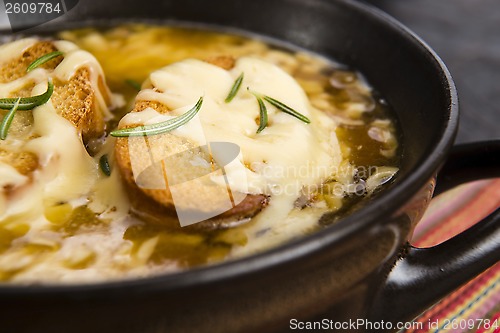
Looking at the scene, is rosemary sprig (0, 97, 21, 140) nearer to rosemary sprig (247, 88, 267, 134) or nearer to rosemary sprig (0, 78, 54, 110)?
rosemary sprig (0, 78, 54, 110)

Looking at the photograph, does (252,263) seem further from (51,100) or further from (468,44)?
(468,44)

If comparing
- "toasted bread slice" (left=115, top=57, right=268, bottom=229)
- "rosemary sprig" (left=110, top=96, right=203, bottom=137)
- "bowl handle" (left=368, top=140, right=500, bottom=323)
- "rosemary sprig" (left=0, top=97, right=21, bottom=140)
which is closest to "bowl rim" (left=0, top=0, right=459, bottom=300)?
"bowl handle" (left=368, top=140, right=500, bottom=323)

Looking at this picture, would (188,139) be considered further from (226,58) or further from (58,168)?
(226,58)

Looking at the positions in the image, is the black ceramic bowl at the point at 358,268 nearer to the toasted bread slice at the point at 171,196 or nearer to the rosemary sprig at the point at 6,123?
the toasted bread slice at the point at 171,196

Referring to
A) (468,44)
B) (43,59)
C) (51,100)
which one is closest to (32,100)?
(51,100)

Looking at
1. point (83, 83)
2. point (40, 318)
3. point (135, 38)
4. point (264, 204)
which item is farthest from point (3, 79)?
point (40, 318)

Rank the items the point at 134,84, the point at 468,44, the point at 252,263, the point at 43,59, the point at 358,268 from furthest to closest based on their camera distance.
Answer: the point at 468,44, the point at 134,84, the point at 43,59, the point at 358,268, the point at 252,263
